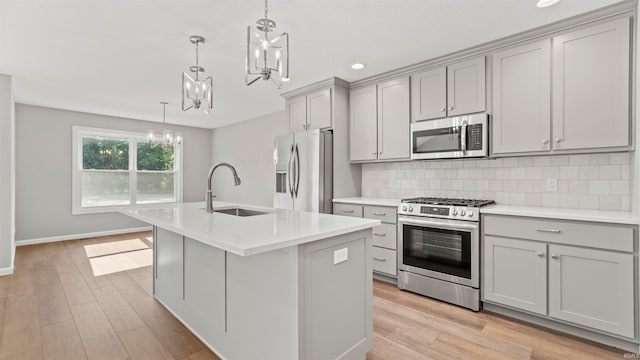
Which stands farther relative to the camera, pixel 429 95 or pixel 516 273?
pixel 429 95

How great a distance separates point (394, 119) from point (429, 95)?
480 mm

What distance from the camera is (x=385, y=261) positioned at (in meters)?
3.34

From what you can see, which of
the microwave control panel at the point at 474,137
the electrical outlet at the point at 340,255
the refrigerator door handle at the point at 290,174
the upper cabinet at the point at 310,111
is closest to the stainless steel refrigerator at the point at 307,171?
the refrigerator door handle at the point at 290,174

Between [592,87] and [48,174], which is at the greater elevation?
[592,87]

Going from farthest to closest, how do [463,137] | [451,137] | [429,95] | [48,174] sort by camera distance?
[48,174] → [429,95] → [451,137] → [463,137]

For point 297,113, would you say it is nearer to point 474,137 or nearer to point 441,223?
point 474,137

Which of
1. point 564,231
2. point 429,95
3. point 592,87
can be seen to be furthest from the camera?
point 429,95

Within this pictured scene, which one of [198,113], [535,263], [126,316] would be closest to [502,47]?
[535,263]

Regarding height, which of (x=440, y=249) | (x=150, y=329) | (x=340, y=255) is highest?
(x=340, y=255)

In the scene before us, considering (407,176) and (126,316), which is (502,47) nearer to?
(407,176)

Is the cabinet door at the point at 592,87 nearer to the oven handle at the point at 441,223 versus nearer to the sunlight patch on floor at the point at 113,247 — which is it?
the oven handle at the point at 441,223

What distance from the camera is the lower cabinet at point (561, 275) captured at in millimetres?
2029

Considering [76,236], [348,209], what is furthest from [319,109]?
[76,236]

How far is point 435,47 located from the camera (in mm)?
2918
